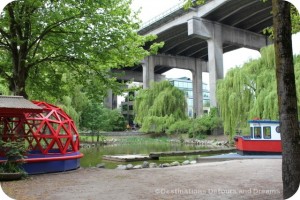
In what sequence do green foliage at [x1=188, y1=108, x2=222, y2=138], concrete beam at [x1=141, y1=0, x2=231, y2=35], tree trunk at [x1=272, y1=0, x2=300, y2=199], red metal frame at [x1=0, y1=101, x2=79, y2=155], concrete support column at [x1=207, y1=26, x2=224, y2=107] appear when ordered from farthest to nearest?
concrete support column at [x1=207, y1=26, x2=224, y2=107] → green foliage at [x1=188, y1=108, x2=222, y2=138] → concrete beam at [x1=141, y1=0, x2=231, y2=35] → red metal frame at [x1=0, y1=101, x2=79, y2=155] → tree trunk at [x1=272, y1=0, x2=300, y2=199]

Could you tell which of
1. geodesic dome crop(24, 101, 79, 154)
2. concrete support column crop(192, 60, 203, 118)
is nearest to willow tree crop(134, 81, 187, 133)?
concrete support column crop(192, 60, 203, 118)

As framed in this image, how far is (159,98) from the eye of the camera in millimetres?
38906

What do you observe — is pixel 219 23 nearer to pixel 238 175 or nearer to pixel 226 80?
pixel 226 80

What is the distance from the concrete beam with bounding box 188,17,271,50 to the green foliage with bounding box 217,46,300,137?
1286 centimetres

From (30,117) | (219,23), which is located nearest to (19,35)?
(30,117)

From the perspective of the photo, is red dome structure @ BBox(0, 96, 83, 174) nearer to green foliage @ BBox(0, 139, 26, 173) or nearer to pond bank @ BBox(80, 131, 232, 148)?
green foliage @ BBox(0, 139, 26, 173)

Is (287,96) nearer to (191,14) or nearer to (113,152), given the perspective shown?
(113,152)

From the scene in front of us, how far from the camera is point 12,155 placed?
8758mm

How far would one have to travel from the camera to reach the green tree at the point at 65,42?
9.92 meters

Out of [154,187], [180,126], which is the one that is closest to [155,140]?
[180,126]

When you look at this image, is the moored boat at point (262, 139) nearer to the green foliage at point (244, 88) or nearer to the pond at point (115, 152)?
the pond at point (115, 152)

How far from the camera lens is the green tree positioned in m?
9.92

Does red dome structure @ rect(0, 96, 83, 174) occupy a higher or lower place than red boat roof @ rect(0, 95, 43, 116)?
lower

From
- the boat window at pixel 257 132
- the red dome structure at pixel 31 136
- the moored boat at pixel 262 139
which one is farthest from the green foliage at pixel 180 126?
the red dome structure at pixel 31 136
